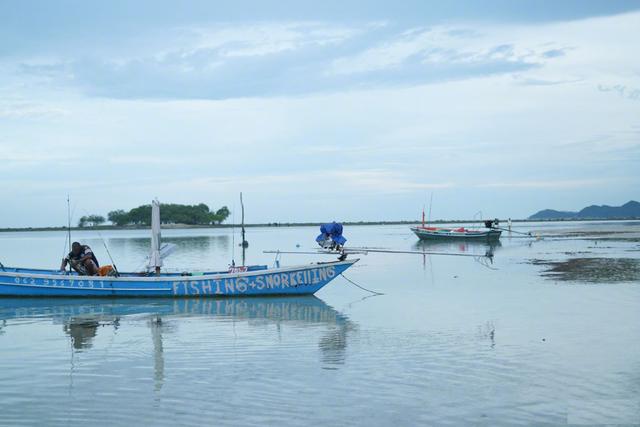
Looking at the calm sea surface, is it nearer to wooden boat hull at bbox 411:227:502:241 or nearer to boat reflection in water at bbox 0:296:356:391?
boat reflection in water at bbox 0:296:356:391

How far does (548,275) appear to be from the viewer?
25.6m

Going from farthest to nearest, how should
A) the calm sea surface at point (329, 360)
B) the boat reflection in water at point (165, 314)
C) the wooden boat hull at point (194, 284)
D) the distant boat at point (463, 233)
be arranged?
1. the distant boat at point (463, 233)
2. the wooden boat hull at point (194, 284)
3. the boat reflection in water at point (165, 314)
4. the calm sea surface at point (329, 360)

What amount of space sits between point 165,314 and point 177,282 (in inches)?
99.3

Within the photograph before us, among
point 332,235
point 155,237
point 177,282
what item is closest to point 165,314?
point 177,282

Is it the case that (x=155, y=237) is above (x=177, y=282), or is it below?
above

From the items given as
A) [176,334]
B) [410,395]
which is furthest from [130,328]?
[410,395]

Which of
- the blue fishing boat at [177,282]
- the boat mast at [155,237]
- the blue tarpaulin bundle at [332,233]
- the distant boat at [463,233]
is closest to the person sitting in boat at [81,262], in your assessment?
the blue fishing boat at [177,282]

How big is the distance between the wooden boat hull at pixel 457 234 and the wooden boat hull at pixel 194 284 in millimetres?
36282

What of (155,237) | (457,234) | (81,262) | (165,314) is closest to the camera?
(165,314)

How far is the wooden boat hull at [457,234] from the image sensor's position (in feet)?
181

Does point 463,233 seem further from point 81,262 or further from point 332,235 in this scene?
point 81,262

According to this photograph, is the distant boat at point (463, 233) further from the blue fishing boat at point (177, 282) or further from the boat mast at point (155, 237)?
the boat mast at point (155, 237)

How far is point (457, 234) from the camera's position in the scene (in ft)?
187

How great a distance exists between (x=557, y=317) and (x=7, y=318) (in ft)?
47.0
